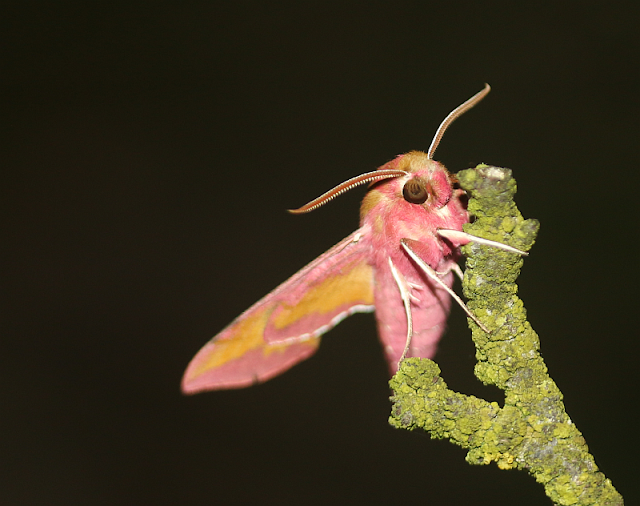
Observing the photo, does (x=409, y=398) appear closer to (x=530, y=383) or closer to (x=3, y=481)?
(x=530, y=383)

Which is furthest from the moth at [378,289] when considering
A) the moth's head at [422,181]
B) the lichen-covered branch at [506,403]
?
the lichen-covered branch at [506,403]

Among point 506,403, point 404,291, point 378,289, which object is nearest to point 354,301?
point 378,289

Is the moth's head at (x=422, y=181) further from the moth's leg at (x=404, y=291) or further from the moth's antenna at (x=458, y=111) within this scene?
the moth's leg at (x=404, y=291)

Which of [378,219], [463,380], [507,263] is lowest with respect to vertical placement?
[463,380]

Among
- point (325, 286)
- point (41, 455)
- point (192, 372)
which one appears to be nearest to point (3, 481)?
point (41, 455)

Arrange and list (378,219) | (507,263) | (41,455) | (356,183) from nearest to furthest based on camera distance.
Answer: (507,263)
(356,183)
(378,219)
(41,455)

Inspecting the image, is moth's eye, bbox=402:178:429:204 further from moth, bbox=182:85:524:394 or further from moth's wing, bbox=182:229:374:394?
moth's wing, bbox=182:229:374:394

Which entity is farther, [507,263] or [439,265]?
[439,265]
